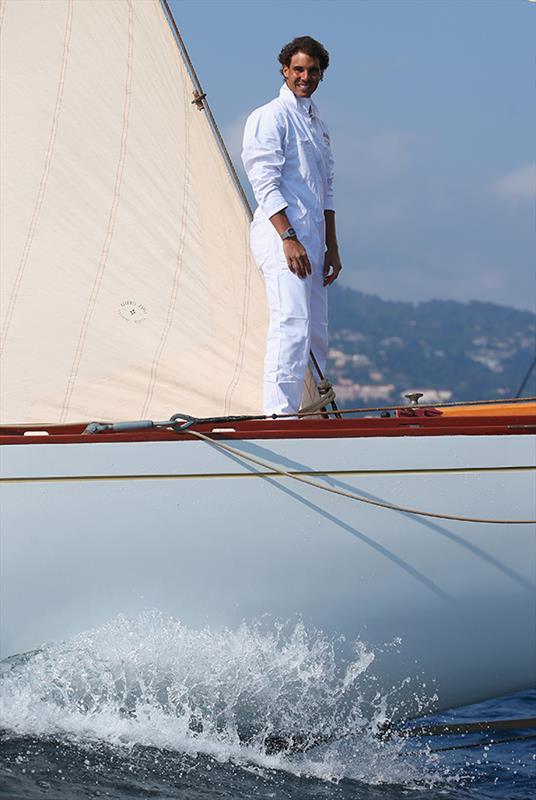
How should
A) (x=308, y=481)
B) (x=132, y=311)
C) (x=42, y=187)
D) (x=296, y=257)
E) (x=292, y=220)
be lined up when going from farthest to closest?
(x=42, y=187) < (x=132, y=311) < (x=292, y=220) < (x=296, y=257) < (x=308, y=481)

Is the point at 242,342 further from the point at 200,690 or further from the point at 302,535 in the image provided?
the point at 200,690

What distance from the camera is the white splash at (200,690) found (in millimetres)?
4430

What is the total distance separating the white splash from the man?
3.59ft

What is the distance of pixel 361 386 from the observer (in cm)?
16625

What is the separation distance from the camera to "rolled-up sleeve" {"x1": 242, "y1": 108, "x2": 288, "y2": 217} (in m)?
5.24

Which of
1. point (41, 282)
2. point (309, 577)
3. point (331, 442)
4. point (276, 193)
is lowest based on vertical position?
point (309, 577)

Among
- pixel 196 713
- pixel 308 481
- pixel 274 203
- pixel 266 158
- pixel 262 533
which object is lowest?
pixel 196 713

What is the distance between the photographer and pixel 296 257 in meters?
5.18

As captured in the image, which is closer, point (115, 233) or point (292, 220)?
point (292, 220)

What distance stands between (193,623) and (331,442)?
29.0 inches

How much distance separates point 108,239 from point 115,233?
4 cm

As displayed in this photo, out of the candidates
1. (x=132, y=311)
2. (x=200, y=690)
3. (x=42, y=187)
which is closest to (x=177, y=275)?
(x=132, y=311)

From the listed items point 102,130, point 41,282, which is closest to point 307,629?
point 41,282

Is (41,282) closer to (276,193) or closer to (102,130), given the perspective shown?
(102,130)
